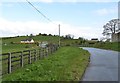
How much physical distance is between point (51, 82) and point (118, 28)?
13074cm

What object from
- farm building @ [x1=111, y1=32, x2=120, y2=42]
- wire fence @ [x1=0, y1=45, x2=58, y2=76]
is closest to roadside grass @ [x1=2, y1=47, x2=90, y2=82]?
wire fence @ [x1=0, y1=45, x2=58, y2=76]

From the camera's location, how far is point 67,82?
12.6m

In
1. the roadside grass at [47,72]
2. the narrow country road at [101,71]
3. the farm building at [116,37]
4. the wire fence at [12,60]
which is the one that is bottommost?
the narrow country road at [101,71]

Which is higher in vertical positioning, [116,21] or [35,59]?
[116,21]

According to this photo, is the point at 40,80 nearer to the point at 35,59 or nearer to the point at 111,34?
the point at 35,59

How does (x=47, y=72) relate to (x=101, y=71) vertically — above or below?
above

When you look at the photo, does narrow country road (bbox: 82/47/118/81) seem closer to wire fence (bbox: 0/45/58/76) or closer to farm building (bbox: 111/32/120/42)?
wire fence (bbox: 0/45/58/76)

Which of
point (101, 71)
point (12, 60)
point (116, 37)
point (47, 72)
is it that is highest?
point (116, 37)

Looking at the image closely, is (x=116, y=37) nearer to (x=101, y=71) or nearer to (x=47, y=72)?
(x=101, y=71)

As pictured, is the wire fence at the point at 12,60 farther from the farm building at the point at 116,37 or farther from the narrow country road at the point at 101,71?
the farm building at the point at 116,37

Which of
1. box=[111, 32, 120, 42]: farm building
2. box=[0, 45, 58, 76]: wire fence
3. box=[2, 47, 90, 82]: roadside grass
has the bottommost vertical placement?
box=[2, 47, 90, 82]: roadside grass

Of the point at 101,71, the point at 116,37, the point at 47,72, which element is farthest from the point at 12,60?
the point at 116,37

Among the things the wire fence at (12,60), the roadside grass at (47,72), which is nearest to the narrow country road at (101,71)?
the roadside grass at (47,72)

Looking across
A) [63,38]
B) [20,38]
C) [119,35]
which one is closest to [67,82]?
[119,35]
